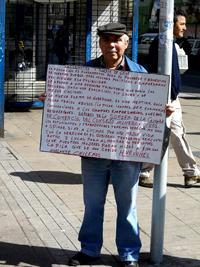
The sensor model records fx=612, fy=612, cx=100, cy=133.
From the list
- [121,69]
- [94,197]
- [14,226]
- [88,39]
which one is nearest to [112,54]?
[121,69]

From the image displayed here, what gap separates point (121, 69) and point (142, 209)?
2.10m

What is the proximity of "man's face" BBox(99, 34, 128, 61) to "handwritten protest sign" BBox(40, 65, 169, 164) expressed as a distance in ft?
0.39

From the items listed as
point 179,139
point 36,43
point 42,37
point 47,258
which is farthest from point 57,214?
point 42,37

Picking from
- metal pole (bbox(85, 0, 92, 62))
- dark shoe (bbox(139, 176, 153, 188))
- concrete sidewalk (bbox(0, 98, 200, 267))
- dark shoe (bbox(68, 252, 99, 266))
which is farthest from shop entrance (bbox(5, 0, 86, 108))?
dark shoe (bbox(68, 252, 99, 266))

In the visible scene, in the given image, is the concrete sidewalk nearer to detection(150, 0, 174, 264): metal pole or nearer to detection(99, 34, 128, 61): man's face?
detection(150, 0, 174, 264): metal pole

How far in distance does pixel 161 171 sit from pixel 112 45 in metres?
1.02

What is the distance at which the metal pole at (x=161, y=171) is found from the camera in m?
4.49

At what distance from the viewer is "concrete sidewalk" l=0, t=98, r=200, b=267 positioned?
487 centimetres

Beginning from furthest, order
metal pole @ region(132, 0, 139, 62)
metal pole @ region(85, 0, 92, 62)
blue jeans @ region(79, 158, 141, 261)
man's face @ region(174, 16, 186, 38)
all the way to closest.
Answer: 1. metal pole @ region(85, 0, 92, 62)
2. metal pole @ region(132, 0, 139, 62)
3. man's face @ region(174, 16, 186, 38)
4. blue jeans @ region(79, 158, 141, 261)

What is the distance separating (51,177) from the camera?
735 centimetres

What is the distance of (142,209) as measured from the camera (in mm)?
6102

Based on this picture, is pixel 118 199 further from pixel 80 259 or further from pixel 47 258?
pixel 47 258

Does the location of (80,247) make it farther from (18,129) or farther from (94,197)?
(18,129)

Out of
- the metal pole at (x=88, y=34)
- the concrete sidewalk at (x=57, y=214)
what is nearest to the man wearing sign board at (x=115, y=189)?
the concrete sidewalk at (x=57, y=214)
